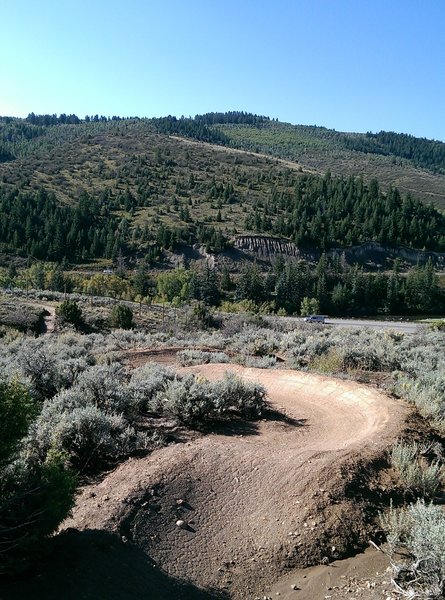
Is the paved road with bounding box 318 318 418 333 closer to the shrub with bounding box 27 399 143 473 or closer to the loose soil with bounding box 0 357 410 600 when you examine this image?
the loose soil with bounding box 0 357 410 600

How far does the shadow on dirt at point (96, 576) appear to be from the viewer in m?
4.55

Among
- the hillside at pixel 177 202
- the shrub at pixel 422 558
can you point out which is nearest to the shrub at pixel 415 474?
the shrub at pixel 422 558

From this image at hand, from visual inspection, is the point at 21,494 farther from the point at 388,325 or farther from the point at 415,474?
the point at 388,325

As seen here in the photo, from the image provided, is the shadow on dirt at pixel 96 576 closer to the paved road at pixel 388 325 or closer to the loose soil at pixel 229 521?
the loose soil at pixel 229 521

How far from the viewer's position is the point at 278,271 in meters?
77.8

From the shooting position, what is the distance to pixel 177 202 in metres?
104

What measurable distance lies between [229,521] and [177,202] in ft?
331

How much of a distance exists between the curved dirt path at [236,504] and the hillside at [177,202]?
248 feet

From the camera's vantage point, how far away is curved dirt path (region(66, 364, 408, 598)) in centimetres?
582

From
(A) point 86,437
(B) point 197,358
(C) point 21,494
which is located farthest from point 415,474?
(B) point 197,358

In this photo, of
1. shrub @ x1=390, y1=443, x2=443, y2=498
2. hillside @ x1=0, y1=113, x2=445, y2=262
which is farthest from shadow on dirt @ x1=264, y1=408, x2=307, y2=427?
hillside @ x1=0, y1=113, x2=445, y2=262

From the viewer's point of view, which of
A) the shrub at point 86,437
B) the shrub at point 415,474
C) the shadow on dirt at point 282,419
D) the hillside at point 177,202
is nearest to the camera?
the shrub at point 415,474

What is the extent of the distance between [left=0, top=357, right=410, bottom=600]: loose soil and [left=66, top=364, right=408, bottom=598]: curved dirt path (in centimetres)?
1

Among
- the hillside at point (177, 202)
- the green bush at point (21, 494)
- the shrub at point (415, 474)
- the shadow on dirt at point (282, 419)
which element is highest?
the hillside at point (177, 202)
